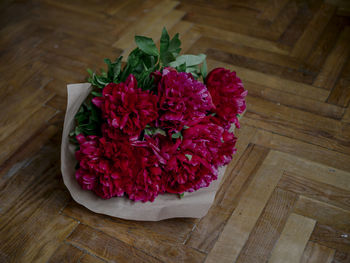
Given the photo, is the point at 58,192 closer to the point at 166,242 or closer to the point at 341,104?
the point at 166,242

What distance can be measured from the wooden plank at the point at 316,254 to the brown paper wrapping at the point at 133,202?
228 millimetres

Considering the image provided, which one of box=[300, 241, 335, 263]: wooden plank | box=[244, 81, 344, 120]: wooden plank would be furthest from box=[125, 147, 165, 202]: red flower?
box=[244, 81, 344, 120]: wooden plank

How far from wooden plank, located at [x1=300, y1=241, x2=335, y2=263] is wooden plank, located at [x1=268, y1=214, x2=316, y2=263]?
0.03ft

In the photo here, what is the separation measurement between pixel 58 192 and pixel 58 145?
164 mm

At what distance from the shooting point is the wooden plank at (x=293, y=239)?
2.76ft

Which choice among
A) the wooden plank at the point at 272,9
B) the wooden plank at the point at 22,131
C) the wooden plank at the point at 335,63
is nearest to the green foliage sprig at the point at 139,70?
the wooden plank at the point at 22,131

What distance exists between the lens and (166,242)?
87 cm

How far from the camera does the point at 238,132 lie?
1.11 meters

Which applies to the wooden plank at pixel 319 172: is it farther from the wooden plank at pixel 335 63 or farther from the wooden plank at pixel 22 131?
the wooden plank at pixel 22 131

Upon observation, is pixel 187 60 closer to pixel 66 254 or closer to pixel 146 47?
pixel 146 47

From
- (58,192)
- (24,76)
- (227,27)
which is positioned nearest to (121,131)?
(58,192)

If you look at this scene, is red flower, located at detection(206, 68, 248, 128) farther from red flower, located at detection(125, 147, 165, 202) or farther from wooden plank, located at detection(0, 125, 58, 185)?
wooden plank, located at detection(0, 125, 58, 185)

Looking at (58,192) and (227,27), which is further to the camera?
(227,27)

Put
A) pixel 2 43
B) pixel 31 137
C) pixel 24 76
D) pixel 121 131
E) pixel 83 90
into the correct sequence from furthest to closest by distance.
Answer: pixel 2 43
pixel 24 76
pixel 31 137
pixel 83 90
pixel 121 131
